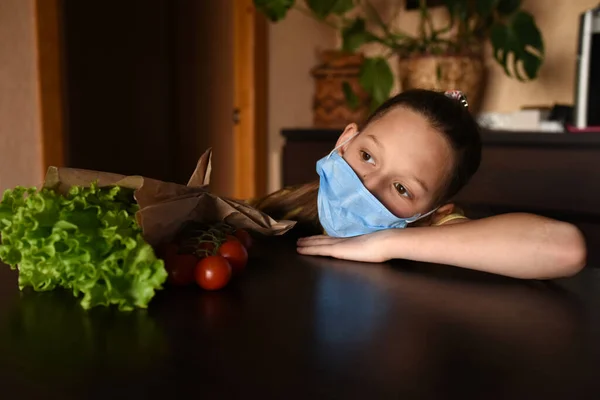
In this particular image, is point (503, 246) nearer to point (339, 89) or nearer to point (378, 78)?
point (378, 78)

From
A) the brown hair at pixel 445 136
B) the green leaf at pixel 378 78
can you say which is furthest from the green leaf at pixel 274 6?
the brown hair at pixel 445 136

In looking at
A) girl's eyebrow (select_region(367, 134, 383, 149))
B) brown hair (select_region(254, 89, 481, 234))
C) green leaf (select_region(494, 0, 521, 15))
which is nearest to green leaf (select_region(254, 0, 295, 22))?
green leaf (select_region(494, 0, 521, 15))

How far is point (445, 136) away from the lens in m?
1.01

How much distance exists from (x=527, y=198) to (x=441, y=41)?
711mm

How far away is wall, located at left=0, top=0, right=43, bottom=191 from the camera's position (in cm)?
189

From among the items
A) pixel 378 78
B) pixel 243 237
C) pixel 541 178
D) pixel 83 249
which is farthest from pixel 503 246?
pixel 378 78

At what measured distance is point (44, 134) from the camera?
1.98m

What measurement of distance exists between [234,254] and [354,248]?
9.1 inches

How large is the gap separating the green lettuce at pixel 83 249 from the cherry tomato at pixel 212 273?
81mm

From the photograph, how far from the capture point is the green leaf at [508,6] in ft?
6.82

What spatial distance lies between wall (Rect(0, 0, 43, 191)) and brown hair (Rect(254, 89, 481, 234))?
3.94 feet

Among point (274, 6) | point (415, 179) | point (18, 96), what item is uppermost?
point (274, 6)

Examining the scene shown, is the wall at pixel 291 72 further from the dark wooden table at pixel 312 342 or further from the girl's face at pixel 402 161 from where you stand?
the dark wooden table at pixel 312 342

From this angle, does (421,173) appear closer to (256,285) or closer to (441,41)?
(256,285)
